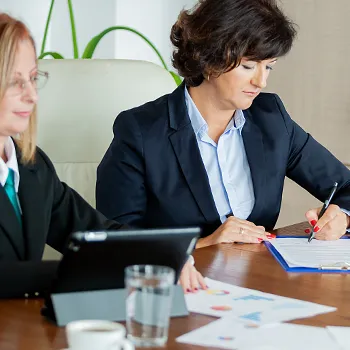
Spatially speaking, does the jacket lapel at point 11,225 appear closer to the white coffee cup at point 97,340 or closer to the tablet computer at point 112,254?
the tablet computer at point 112,254

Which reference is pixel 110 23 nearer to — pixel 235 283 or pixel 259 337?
pixel 235 283

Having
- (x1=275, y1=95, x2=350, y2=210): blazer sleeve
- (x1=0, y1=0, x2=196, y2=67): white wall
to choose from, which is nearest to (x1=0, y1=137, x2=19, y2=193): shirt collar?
(x1=275, y1=95, x2=350, y2=210): blazer sleeve

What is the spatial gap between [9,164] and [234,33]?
890 mm

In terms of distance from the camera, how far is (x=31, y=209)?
174 cm

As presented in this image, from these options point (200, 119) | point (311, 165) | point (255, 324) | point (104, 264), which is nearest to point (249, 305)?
point (255, 324)

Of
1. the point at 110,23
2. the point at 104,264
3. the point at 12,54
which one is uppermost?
the point at 12,54

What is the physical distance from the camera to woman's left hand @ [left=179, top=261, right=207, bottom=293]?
1540mm

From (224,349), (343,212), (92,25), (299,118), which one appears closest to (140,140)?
(343,212)

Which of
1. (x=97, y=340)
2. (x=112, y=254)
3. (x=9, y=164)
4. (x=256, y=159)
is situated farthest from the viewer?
(x=256, y=159)

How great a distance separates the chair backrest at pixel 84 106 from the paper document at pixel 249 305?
1036mm

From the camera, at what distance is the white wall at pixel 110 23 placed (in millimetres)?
4215

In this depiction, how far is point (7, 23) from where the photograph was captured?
169cm

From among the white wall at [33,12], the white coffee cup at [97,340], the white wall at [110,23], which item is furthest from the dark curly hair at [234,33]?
the white wall at [110,23]

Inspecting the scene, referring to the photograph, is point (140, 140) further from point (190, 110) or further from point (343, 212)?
point (343, 212)
